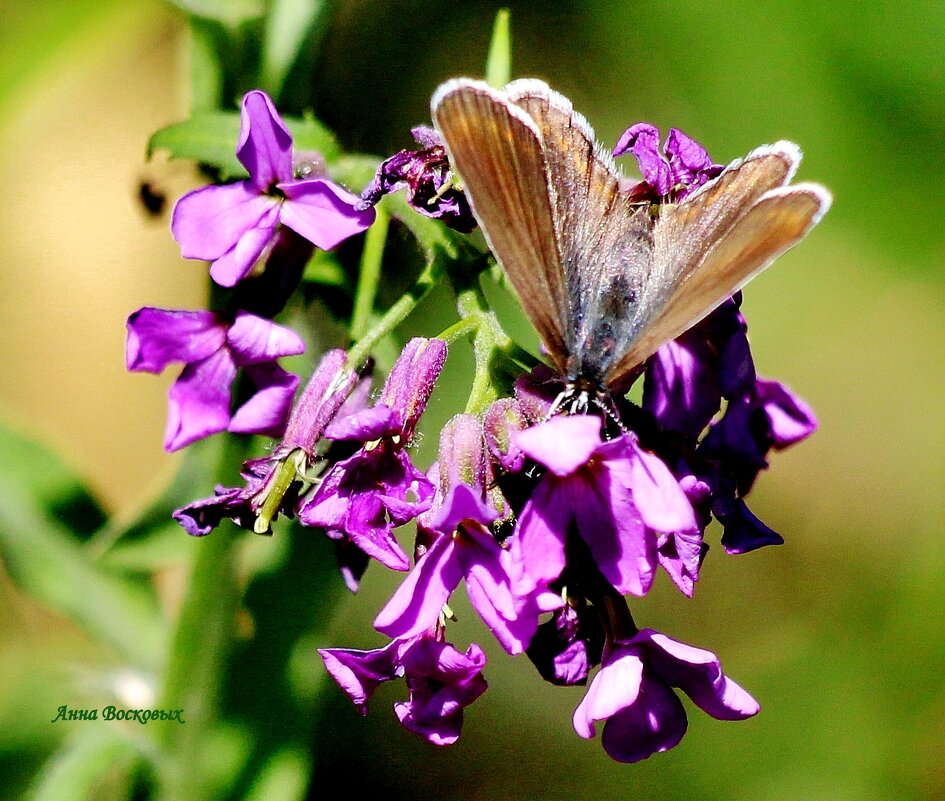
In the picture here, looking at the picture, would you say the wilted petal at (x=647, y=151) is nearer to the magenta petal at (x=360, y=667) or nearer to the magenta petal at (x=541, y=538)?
the magenta petal at (x=541, y=538)

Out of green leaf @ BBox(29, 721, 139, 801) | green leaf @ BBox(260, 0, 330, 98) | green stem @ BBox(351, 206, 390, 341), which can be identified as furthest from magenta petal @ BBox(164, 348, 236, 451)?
green leaf @ BBox(29, 721, 139, 801)

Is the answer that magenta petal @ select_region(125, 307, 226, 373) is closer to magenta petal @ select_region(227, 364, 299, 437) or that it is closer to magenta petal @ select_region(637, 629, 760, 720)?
magenta petal @ select_region(227, 364, 299, 437)

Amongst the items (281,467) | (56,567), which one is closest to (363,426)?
(281,467)

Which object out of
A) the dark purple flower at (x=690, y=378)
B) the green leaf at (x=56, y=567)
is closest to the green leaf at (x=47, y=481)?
the green leaf at (x=56, y=567)

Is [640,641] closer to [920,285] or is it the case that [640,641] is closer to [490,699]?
[490,699]

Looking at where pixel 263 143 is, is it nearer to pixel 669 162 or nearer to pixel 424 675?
pixel 669 162

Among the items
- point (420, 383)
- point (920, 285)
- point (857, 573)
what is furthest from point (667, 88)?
point (420, 383)
